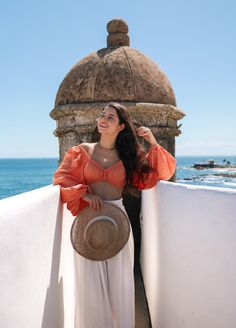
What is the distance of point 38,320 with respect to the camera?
1.64 metres

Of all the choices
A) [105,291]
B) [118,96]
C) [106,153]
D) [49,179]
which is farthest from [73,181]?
Result: [49,179]

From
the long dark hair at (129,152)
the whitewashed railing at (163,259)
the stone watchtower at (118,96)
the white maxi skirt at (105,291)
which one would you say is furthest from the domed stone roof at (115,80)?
the white maxi skirt at (105,291)

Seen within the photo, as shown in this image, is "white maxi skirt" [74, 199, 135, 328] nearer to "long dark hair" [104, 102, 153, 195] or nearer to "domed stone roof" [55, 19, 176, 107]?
"long dark hair" [104, 102, 153, 195]

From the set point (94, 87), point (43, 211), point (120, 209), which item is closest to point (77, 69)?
point (94, 87)

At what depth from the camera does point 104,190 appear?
8.04 feet

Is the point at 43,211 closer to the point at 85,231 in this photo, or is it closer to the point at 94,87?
the point at 85,231

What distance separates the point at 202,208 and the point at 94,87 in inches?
105

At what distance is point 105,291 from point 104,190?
73 centimetres

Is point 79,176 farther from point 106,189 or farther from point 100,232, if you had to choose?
point 100,232

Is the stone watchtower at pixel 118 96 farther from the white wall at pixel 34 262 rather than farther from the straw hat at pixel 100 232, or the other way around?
the white wall at pixel 34 262

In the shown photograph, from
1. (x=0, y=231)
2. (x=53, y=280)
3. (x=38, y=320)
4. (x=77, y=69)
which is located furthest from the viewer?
(x=77, y=69)

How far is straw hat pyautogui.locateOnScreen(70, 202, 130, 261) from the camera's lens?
2.22 meters

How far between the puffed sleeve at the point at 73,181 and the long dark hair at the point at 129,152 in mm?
362

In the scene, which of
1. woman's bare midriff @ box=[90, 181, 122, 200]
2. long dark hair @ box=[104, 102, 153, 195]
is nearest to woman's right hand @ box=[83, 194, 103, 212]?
woman's bare midriff @ box=[90, 181, 122, 200]
